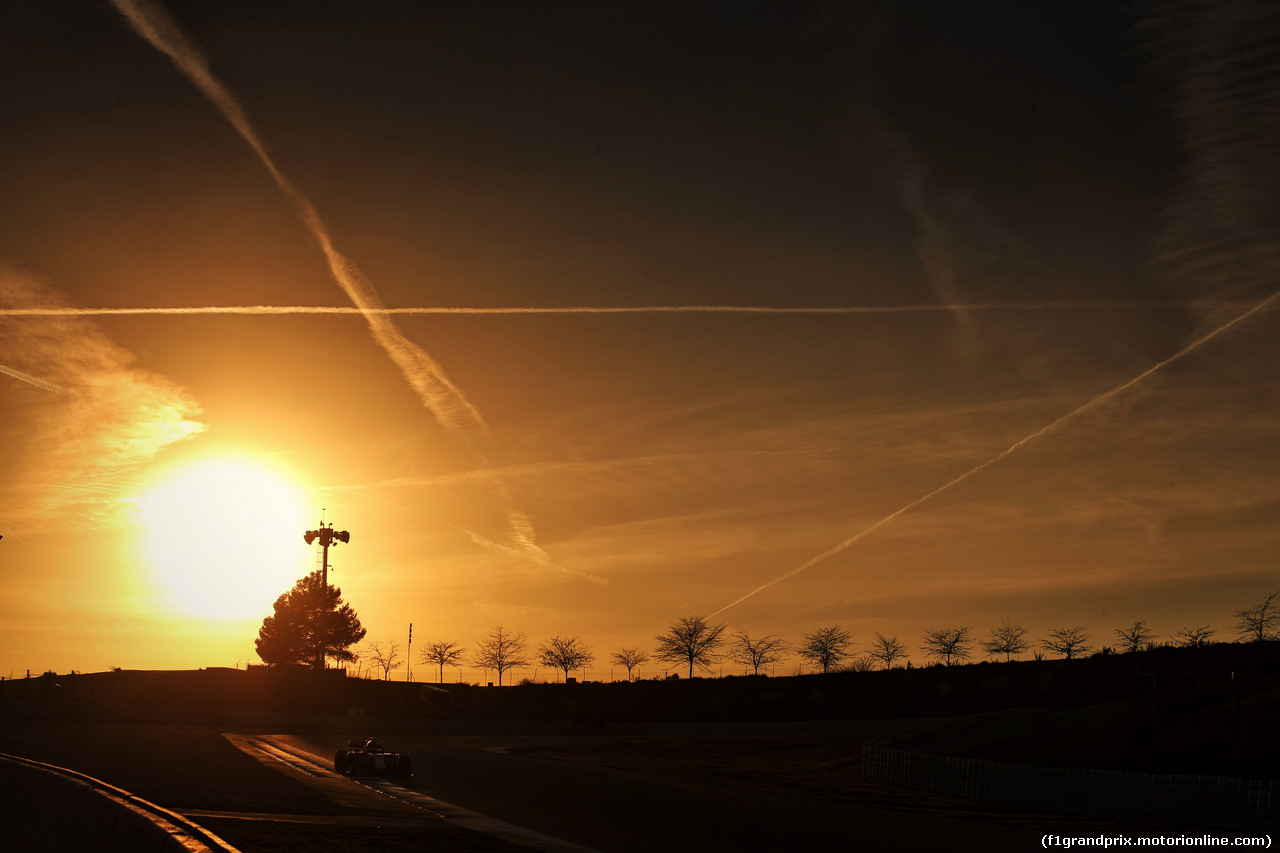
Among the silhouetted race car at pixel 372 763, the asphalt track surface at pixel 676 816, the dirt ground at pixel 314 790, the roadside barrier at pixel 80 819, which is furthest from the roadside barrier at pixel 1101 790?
the roadside barrier at pixel 80 819

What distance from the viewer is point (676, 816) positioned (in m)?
20.7

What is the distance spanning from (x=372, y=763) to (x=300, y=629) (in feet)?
A: 261

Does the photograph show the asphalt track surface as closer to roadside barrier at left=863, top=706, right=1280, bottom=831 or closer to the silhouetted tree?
roadside barrier at left=863, top=706, right=1280, bottom=831

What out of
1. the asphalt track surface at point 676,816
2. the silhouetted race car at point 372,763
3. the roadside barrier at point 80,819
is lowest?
the asphalt track surface at point 676,816

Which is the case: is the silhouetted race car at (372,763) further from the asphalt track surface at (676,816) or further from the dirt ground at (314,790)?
the dirt ground at (314,790)

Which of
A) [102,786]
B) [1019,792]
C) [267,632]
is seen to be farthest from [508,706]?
[102,786]

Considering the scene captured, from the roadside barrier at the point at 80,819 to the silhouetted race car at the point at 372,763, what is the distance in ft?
40.1

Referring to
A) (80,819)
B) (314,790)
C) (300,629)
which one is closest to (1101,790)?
(314,790)

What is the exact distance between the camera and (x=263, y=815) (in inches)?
679

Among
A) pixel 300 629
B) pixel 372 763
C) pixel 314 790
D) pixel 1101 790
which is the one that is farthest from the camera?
pixel 300 629

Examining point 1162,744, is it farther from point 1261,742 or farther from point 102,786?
point 102,786

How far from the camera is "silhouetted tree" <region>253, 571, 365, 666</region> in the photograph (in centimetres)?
10225

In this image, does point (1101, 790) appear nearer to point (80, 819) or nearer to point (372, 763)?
point (80, 819)

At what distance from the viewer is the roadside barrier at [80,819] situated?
10.2m
